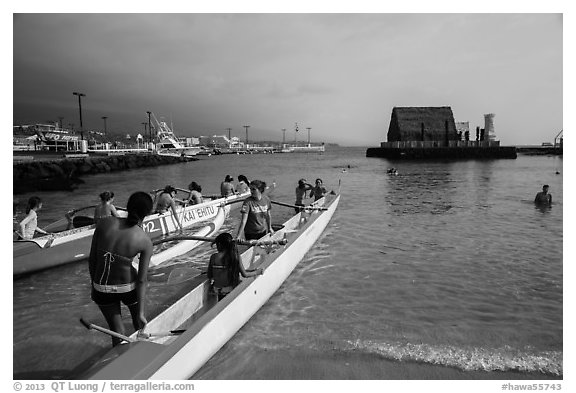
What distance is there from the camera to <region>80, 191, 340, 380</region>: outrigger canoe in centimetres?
331

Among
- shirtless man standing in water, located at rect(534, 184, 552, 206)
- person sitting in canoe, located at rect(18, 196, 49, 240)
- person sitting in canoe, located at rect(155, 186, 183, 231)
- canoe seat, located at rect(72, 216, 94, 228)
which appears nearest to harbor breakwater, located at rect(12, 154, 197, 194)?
canoe seat, located at rect(72, 216, 94, 228)

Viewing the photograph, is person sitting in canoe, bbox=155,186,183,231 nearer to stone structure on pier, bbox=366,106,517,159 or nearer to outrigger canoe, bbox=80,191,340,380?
outrigger canoe, bbox=80,191,340,380

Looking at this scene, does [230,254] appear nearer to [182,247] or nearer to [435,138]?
[182,247]

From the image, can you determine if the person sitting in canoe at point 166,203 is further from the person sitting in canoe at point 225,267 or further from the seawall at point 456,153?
the seawall at point 456,153

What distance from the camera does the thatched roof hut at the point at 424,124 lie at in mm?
72500

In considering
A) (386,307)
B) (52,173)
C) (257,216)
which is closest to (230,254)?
(257,216)

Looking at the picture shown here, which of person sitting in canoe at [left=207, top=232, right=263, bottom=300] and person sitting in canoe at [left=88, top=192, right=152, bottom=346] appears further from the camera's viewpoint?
person sitting in canoe at [left=207, top=232, right=263, bottom=300]

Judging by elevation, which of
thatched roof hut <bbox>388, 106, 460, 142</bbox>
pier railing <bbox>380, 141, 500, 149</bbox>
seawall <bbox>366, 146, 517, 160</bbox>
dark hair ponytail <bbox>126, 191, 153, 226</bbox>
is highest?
thatched roof hut <bbox>388, 106, 460, 142</bbox>

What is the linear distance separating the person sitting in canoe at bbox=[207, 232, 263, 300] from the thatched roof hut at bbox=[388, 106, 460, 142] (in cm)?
7224

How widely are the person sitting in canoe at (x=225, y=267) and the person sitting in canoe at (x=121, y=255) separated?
5.81 feet

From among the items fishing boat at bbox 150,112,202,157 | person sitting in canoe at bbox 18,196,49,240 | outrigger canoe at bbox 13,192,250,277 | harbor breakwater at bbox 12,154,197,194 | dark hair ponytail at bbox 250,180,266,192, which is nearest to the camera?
dark hair ponytail at bbox 250,180,266,192

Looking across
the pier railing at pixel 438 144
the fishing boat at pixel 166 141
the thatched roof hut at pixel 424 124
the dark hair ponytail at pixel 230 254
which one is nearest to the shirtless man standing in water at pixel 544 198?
the dark hair ponytail at pixel 230 254

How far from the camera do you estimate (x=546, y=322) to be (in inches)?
228
